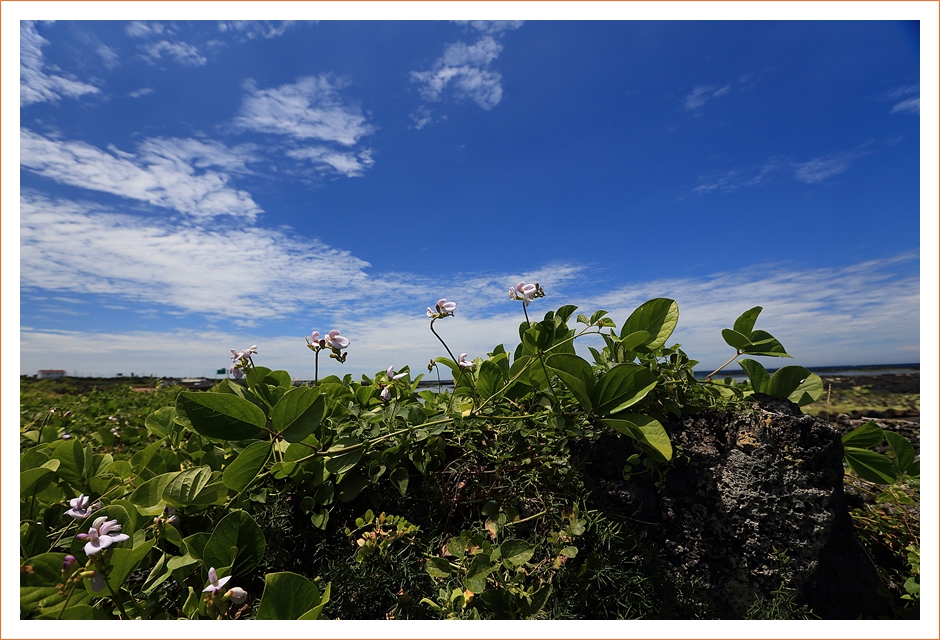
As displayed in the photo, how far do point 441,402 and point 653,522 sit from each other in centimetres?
76

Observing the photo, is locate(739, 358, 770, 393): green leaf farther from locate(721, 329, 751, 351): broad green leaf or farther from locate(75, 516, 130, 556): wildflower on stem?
locate(75, 516, 130, 556): wildflower on stem

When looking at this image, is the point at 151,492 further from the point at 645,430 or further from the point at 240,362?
the point at 645,430

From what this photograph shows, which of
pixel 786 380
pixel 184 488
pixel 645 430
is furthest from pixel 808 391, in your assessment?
pixel 184 488

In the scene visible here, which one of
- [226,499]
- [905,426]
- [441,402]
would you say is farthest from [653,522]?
[905,426]

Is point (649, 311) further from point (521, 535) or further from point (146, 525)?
point (146, 525)

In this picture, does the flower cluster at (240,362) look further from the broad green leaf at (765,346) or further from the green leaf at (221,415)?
the broad green leaf at (765,346)

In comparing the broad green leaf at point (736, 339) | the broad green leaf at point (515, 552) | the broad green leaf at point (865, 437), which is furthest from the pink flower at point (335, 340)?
the broad green leaf at point (865, 437)

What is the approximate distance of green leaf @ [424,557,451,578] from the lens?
1083mm

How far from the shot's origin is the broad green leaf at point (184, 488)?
1173mm

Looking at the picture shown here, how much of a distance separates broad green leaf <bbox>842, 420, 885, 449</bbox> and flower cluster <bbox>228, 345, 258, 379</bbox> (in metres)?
2.15

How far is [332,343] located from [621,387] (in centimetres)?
90

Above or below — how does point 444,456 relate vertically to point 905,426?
above

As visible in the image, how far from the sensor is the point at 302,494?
4.55ft

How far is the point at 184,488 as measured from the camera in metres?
1.18
